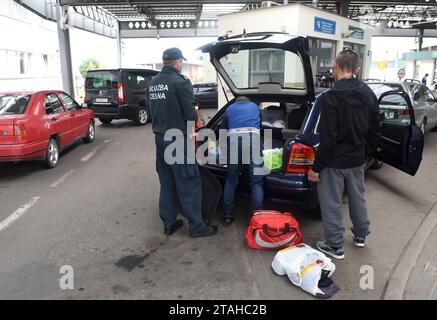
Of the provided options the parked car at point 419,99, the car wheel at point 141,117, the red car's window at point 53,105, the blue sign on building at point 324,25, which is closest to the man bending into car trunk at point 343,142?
the parked car at point 419,99

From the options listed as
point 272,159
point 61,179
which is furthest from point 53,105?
point 272,159

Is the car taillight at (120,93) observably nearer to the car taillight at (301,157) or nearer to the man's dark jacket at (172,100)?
the man's dark jacket at (172,100)

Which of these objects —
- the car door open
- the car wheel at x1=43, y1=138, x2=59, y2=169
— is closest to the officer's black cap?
the car door open

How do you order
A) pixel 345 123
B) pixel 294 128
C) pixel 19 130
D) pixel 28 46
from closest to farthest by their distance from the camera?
pixel 345 123, pixel 294 128, pixel 19 130, pixel 28 46

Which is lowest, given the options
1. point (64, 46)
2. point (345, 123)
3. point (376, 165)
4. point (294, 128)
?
point (376, 165)

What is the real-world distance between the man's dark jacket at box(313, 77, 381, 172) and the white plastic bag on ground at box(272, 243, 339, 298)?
2.55 feet

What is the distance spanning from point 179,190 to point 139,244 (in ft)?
2.35

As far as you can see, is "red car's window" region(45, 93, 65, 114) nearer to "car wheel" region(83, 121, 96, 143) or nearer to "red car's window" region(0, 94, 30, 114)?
"red car's window" region(0, 94, 30, 114)

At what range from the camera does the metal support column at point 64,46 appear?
15.1 meters

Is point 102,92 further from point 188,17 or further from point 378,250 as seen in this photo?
point 188,17

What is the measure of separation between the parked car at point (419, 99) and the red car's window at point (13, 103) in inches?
270

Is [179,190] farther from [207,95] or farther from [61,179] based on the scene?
[207,95]

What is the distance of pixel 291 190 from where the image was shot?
13.3 ft
